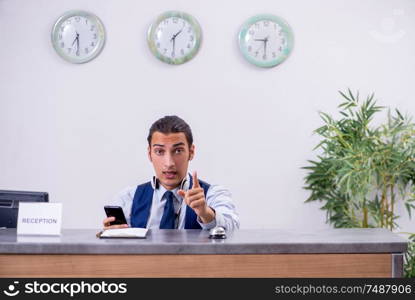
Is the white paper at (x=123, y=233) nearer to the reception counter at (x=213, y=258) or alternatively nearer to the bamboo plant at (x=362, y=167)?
the reception counter at (x=213, y=258)

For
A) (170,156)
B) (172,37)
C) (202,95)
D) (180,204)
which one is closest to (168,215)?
(180,204)

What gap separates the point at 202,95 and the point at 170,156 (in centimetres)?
173

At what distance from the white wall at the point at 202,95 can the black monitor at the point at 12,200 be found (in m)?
1.96

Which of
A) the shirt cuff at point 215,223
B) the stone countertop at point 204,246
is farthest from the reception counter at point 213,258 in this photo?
the shirt cuff at point 215,223

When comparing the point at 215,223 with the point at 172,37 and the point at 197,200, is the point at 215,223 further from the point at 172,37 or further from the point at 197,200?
the point at 172,37

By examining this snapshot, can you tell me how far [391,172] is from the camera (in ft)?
13.6

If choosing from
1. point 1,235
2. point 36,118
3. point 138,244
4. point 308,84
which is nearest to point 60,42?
point 36,118

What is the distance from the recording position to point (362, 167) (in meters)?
4.02

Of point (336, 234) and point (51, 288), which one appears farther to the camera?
point (336, 234)

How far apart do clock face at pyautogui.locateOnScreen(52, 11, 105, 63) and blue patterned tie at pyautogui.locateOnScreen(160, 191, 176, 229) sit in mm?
2120

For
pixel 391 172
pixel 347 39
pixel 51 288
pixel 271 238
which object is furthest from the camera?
pixel 347 39

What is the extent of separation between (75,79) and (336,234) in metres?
2.94

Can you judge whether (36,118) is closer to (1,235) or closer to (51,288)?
(1,235)

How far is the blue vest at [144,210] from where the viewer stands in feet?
9.47
